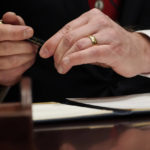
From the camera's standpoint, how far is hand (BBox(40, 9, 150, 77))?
402 mm

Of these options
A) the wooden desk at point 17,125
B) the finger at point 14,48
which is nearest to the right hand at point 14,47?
the finger at point 14,48

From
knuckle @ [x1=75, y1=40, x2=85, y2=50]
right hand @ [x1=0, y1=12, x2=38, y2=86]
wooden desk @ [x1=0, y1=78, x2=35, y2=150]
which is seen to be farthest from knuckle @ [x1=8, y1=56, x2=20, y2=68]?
wooden desk @ [x1=0, y1=78, x2=35, y2=150]

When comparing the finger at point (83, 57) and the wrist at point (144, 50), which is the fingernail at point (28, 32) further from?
the wrist at point (144, 50)

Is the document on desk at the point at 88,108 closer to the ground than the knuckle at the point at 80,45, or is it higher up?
closer to the ground

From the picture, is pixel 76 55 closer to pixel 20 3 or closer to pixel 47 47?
pixel 47 47

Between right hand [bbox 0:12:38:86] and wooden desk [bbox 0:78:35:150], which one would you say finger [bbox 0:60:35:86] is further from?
wooden desk [bbox 0:78:35:150]

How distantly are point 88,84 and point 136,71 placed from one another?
15 cm

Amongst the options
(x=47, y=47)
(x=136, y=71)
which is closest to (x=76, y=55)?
(x=47, y=47)

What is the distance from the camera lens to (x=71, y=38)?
0.41 m

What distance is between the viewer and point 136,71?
1.64 ft

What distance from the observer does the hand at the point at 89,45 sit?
40 cm

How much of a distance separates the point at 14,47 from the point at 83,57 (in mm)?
118

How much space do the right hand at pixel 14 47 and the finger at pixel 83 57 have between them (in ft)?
0.24

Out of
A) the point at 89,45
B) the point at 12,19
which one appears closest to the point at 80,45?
the point at 89,45
